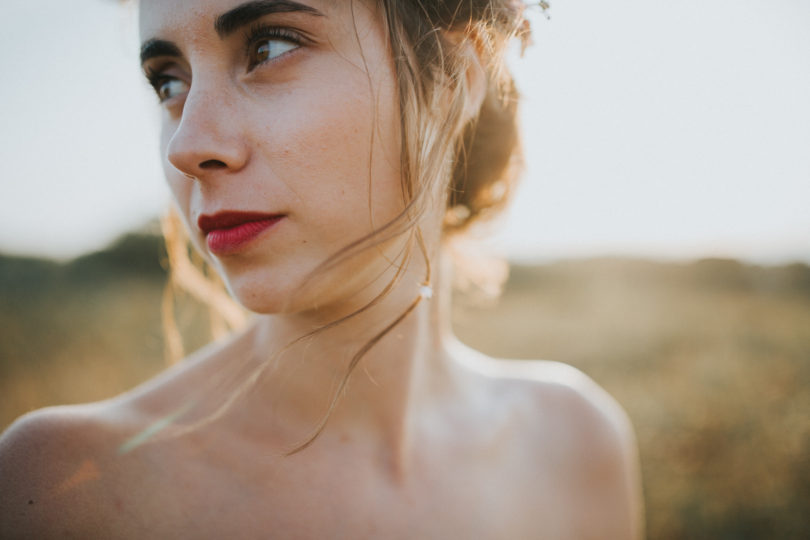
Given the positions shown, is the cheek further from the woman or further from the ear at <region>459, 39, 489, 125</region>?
the ear at <region>459, 39, 489, 125</region>

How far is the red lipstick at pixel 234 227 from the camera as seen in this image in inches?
55.1

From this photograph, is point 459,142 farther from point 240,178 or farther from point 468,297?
point 468,297

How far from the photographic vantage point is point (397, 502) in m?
1.81

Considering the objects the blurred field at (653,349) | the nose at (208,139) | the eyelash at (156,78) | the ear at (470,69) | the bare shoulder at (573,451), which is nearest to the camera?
the nose at (208,139)

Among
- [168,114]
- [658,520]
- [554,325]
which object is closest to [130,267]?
[554,325]

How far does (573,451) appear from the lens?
229cm

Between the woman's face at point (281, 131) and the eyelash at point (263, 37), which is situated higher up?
the eyelash at point (263, 37)

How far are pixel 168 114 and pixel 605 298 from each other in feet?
30.6

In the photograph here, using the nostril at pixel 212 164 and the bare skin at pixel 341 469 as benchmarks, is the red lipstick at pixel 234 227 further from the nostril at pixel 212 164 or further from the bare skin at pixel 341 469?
the bare skin at pixel 341 469

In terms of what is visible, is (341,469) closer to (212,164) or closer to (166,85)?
(212,164)

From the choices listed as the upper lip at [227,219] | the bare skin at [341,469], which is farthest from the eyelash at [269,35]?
the bare skin at [341,469]

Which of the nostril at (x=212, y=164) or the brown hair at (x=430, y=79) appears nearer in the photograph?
the nostril at (x=212, y=164)

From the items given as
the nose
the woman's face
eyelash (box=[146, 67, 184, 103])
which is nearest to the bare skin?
the woman's face

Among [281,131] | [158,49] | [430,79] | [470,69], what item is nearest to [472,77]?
[470,69]
